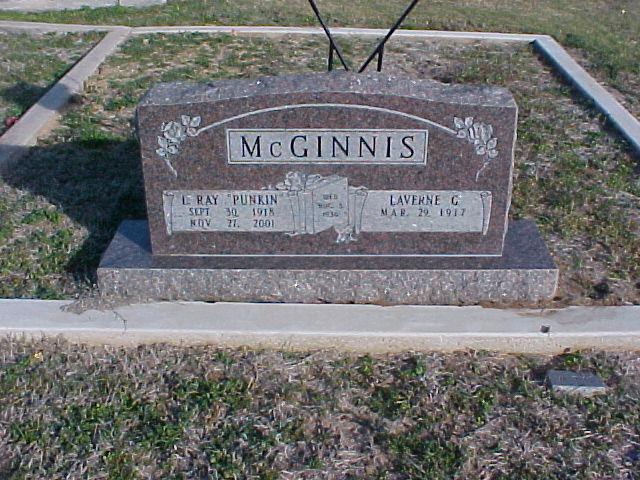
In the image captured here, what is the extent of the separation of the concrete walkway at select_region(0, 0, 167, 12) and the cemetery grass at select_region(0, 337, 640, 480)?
9526 millimetres

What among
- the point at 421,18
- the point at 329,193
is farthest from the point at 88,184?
the point at 421,18

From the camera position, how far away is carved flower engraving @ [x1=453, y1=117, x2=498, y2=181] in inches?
157

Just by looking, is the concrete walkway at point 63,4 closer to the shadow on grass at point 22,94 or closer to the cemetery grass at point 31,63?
the cemetery grass at point 31,63

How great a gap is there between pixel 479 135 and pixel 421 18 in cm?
808

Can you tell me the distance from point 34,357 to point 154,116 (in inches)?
52.0

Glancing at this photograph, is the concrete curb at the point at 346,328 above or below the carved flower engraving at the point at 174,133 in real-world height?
below

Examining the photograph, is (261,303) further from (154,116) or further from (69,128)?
(69,128)

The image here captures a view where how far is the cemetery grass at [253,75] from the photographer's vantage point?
185 inches

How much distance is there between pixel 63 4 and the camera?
1255cm

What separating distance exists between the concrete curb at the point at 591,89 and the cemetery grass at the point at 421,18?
0.32 m

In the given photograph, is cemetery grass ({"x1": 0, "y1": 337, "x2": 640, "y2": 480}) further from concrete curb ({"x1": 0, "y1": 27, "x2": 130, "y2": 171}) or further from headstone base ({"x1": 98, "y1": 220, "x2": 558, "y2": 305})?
concrete curb ({"x1": 0, "y1": 27, "x2": 130, "y2": 171})

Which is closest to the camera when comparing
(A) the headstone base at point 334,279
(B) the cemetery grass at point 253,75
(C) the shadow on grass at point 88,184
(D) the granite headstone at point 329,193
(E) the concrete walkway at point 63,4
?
(D) the granite headstone at point 329,193

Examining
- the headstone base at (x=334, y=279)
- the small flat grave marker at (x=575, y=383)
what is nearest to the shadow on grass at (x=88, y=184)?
the headstone base at (x=334, y=279)

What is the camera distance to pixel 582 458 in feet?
11.0
